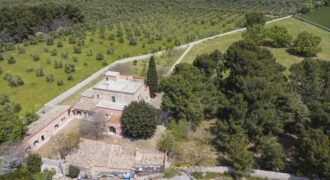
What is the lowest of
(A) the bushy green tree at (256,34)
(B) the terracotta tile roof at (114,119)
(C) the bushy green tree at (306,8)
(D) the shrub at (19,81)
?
(B) the terracotta tile roof at (114,119)

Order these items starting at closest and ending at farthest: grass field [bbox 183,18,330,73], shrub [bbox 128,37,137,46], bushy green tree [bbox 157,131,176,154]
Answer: bushy green tree [bbox 157,131,176,154] < grass field [bbox 183,18,330,73] < shrub [bbox 128,37,137,46]

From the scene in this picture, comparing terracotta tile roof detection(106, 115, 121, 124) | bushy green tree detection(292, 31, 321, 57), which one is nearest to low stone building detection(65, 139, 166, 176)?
terracotta tile roof detection(106, 115, 121, 124)

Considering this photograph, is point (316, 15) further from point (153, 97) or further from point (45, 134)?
point (45, 134)

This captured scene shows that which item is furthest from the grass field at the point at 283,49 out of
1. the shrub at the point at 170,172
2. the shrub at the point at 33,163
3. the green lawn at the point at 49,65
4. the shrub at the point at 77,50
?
the shrub at the point at 33,163

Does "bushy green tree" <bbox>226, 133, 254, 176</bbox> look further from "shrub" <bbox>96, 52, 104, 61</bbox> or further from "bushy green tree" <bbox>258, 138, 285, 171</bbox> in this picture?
"shrub" <bbox>96, 52, 104, 61</bbox>

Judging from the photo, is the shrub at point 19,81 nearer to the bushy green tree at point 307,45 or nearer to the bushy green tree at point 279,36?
the bushy green tree at point 279,36

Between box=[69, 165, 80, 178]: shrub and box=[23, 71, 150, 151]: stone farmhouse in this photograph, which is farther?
box=[23, 71, 150, 151]: stone farmhouse
